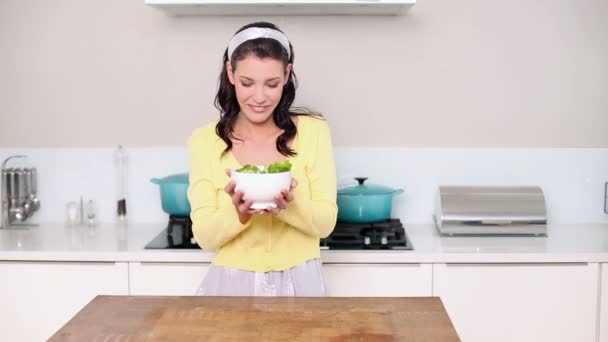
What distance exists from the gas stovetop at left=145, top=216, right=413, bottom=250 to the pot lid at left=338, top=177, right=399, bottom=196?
113mm

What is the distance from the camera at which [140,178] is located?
10.2ft

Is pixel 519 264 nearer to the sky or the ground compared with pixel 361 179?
nearer to the ground

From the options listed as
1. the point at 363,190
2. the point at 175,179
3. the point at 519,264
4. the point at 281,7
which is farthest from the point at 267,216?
the point at 281,7

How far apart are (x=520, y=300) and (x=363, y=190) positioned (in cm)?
67

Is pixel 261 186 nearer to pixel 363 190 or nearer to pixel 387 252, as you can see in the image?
pixel 387 252

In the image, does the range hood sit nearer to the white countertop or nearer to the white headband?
the white headband

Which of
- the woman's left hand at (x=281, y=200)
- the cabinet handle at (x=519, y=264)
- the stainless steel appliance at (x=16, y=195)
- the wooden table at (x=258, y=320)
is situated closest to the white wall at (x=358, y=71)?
the stainless steel appliance at (x=16, y=195)

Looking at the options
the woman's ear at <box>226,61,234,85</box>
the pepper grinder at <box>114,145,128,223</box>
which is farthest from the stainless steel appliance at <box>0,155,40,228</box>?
the woman's ear at <box>226,61,234,85</box>

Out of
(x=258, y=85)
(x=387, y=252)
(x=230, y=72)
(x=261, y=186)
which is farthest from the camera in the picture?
(x=387, y=252)

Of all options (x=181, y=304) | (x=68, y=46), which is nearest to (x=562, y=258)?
(x=181, y=304)

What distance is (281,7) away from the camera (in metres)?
2.88

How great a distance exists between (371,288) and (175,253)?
678mm

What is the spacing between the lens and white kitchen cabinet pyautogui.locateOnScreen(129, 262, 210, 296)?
102 inches

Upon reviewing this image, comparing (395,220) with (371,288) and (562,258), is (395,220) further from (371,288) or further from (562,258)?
(562,258)
